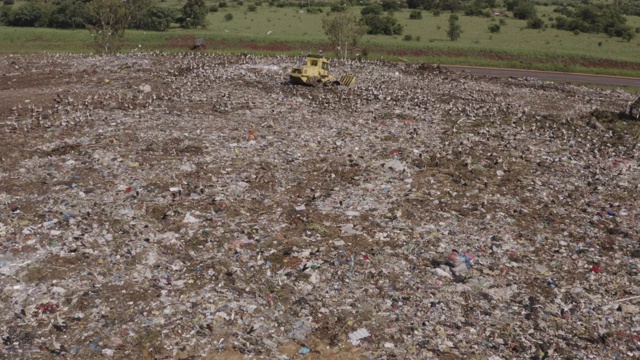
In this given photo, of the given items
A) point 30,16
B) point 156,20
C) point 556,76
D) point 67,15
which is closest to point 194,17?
point 156,20

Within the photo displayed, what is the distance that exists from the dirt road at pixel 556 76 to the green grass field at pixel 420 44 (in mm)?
2037

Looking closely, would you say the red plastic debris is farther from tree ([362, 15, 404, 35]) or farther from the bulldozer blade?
tree ([362, 15, 404, 35])

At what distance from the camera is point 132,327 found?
7.04 m

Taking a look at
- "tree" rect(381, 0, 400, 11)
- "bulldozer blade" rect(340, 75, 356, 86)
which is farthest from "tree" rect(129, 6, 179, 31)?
"tree" rect(381, 0, 400, 11)

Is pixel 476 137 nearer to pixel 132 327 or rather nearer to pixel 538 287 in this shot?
pixel 538 287

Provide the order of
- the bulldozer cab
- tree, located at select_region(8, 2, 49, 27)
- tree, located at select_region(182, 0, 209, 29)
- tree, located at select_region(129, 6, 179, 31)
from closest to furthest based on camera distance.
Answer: the bulldozer cab < tree, located at select_region(129, 6, 179, 31) < tree, located at select_region(182, 0, 209, 29) < tree, located at select_region(8, 2, 49, 27)

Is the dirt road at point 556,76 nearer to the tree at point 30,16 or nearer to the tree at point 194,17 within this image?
the tree at point 194,17

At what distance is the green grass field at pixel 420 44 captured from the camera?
130 ft

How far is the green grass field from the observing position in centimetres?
3969

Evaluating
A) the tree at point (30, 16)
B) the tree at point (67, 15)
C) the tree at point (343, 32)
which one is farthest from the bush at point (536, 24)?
the tree at point (30, 16)

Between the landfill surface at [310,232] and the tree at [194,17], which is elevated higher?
the tree at [194,17]

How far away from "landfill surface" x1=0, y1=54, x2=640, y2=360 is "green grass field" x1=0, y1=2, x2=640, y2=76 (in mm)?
24207

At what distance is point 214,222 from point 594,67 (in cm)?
3933

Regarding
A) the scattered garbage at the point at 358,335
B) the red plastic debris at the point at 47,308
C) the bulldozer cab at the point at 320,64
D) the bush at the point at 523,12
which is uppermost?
the bush at the point at 523,12
